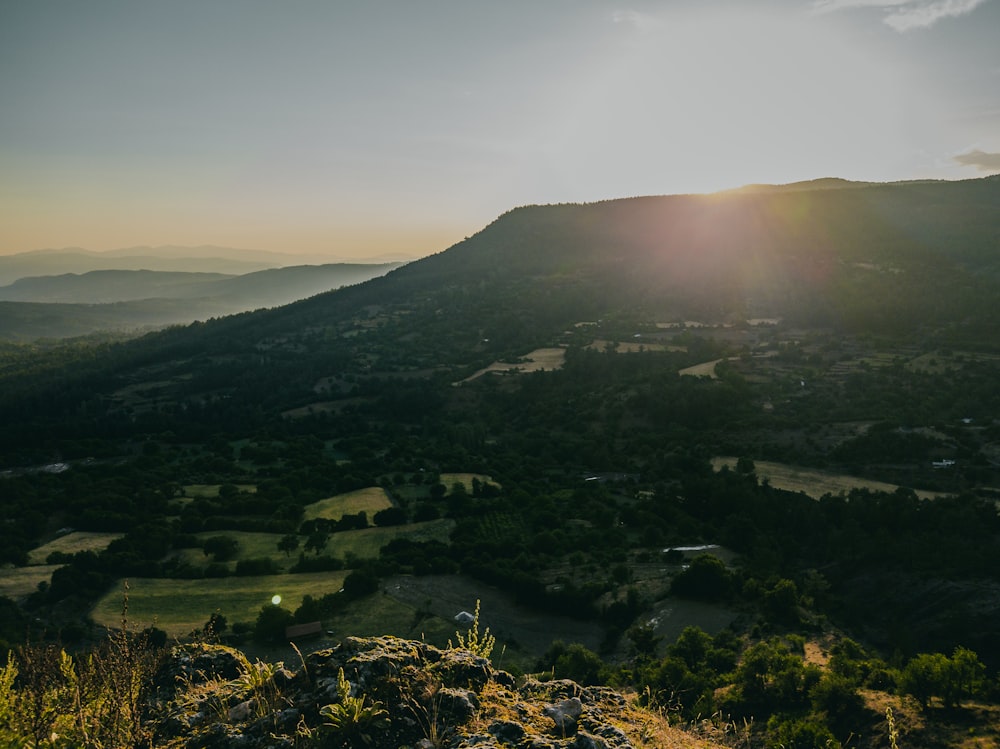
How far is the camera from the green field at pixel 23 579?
47066 mm

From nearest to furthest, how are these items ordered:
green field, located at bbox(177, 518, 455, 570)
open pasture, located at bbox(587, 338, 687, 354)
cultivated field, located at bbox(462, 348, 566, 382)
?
green field, located at bbox(177, 518, 455, 570)
open pasture, located at bbox(587, 338, 687, 354)
cultivated field, located at bbox(462, 348, 566, 382)

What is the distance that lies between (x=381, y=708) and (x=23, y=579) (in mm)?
57492

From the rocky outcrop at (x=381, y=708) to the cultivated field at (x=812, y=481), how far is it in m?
56.4

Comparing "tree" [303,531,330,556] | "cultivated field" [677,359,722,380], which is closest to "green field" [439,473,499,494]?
"tree" [303,531,330,556]

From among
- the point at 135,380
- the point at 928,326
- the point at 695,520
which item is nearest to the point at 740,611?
the point at 695,520

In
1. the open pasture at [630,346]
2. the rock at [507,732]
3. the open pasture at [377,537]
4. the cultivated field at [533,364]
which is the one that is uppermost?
the rock at [507,732]

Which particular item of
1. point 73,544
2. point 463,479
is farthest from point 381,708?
point 73,544

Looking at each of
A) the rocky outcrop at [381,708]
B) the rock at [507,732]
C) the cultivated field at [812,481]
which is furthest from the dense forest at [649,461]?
the rock at [507,732]

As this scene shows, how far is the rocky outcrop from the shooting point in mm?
8070

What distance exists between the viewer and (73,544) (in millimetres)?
59625

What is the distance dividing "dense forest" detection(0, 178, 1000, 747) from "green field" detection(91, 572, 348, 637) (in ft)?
4.80

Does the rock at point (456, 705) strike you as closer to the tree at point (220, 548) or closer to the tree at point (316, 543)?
the tree at point (316, 543)

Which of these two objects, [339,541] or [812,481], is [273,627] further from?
[812,481]

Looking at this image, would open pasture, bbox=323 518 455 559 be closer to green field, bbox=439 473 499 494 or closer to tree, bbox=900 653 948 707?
green field, bbox=439 473 499 494
